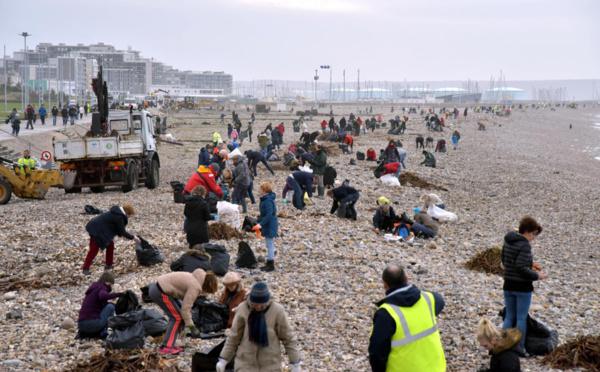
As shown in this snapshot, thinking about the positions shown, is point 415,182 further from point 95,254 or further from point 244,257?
A: point 95,254

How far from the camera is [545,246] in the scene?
54.6 feet

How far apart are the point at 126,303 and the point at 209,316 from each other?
99cm

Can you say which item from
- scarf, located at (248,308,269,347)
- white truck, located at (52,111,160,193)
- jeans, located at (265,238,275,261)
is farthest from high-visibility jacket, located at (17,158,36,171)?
scarf, located at (248,308,269,347)

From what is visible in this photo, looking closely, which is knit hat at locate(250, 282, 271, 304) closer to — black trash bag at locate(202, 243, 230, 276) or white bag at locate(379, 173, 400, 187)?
black trash bag at locate(202, 243, 230, 276)

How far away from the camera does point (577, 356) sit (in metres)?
8.16

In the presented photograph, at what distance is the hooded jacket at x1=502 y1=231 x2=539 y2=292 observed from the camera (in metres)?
7.67

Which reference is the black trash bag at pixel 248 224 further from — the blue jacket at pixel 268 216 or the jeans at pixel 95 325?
the jeans at pixel 95 325

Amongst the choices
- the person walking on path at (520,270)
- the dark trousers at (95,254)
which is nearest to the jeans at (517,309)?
the person walking on path at (520,270)

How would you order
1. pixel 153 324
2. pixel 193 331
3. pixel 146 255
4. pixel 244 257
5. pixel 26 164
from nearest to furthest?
pixel 193 331, pixel 153 324, pixel 244 257, pixel 146 255, pixel 26 164

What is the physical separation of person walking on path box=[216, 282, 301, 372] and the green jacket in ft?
45.6

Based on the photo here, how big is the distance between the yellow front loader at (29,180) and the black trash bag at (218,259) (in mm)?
10200

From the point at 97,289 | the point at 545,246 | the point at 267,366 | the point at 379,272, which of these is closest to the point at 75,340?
the point at 97,289

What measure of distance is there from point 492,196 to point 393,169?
3.70m

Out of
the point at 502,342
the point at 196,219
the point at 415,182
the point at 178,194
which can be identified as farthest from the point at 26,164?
the point at 502,342
